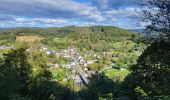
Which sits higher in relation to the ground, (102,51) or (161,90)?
(161,90)

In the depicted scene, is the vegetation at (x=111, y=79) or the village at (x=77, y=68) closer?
the vegetation at (x=111, y=79)

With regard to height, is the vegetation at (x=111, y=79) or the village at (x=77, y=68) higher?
the vegetation at (x=111, y=79)

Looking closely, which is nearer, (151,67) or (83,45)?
(151,67)

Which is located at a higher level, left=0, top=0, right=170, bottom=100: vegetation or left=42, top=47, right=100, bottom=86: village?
left=0, top=0, right=170, bottom=100: vegetation

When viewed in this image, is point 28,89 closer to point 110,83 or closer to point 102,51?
point 110,83

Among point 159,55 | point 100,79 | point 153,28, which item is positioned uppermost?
point 153,28

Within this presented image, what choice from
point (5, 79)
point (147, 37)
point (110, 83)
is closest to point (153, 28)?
point (147, 37)

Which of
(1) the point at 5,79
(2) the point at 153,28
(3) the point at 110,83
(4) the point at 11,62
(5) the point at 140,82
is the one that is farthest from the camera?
(3) the point at 110,83

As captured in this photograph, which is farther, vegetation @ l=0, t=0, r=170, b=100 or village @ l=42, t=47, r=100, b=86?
village @ l=42, t=47, r=100, b=86

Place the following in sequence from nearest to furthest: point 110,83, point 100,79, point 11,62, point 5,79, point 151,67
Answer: point 151,67
point 5,79
point 11,62
point 110,83
point 100,79

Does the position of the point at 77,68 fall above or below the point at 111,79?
below

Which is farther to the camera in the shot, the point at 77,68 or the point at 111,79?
the point at 77,68
